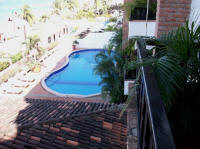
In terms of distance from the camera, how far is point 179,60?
1.64m

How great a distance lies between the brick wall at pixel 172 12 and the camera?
4.09m

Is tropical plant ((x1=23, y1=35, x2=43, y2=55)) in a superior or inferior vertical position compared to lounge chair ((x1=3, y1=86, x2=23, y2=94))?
superior

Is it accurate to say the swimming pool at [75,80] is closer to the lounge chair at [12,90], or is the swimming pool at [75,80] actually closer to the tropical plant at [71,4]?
the lounge chair at [12,90]

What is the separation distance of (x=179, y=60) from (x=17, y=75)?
13140mm

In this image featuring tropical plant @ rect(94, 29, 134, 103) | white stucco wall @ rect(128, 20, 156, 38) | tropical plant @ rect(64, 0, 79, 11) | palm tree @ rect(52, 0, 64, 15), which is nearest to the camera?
white stucco wall @ rect(128, 20, 156, 38)

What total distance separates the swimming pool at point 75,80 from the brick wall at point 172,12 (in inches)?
260

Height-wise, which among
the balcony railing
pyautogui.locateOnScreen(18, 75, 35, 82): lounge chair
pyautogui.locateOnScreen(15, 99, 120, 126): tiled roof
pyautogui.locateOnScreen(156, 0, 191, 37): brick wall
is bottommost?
pyautogui.locateOnScreen(18, 75, 35, 82): lounge chair

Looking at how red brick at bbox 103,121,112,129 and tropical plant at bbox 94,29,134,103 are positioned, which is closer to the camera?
red brick at bbox 103,121,112,129

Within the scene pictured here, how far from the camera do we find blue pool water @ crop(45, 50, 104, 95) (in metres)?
12.4

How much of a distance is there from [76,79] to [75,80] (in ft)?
0.64

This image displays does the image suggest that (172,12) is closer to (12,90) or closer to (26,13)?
(12,90)

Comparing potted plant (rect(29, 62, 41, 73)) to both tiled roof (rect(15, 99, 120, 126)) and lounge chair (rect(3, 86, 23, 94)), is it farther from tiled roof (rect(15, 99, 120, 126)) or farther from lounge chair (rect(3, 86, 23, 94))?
tiled roof (rect(15, 99, 120, 126))

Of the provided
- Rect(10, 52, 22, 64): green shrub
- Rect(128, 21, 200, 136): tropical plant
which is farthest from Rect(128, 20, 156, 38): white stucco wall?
Rect(10, 52, 22, 64): green shrub

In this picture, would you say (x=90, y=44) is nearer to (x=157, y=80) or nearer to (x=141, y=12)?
(x=141, y=12)
